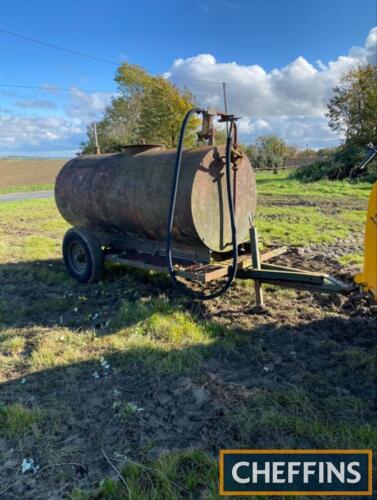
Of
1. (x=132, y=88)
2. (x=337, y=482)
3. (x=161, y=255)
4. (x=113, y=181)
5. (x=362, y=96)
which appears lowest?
(x=337, y=482)

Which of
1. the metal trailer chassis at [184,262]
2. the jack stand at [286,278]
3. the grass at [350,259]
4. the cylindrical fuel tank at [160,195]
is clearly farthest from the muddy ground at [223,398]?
the grass at [350,259]

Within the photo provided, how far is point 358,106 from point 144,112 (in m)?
17.1

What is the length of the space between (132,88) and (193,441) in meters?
37.8

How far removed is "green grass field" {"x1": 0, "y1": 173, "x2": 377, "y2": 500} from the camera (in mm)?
2598

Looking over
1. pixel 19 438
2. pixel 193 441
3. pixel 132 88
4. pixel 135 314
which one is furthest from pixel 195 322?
pixel 132 88

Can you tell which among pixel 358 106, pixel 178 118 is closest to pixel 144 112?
pixel 178 118

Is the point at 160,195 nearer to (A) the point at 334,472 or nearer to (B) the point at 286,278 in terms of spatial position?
(B) the point at 286,278

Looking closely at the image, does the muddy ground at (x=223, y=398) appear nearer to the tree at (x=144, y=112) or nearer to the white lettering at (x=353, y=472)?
the white lettering at (x=353, y=472)

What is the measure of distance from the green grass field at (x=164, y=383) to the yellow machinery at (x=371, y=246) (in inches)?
31.0

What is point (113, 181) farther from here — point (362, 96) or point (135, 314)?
point (362, 96)

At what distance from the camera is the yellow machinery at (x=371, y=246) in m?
3.13

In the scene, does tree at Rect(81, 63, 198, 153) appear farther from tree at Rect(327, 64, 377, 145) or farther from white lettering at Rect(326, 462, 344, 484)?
white lettering at Rect(326, 462, 344, 484)

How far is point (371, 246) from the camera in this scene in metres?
3.22

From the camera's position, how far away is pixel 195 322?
470 centimetres
